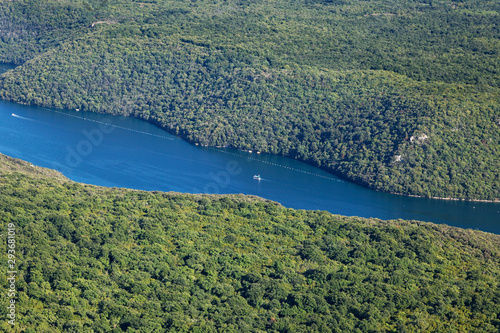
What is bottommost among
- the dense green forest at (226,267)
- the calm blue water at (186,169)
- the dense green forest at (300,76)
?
the calm blue water at (186,169)

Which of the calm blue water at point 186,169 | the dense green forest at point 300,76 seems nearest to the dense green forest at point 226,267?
the calm blue water at point 186,169

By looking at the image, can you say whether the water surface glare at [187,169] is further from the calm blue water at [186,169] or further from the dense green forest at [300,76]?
the dense green forest at [300,76]

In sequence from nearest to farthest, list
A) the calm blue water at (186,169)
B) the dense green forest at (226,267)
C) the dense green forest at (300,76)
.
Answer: the dense green forest at (226,267) < the calm blue water at (186,169) < the dense green forest at (300,76)

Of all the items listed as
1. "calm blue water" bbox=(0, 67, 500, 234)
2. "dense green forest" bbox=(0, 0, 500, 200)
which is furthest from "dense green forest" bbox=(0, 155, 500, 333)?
"dense green forest" bbox=(0, 0, 500, 200)

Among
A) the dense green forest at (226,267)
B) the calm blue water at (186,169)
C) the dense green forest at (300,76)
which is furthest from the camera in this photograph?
the dense green forest at (300,76)

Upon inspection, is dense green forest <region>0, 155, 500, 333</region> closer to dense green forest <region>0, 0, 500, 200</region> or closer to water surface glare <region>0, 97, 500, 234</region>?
water surface glare <region>0, 97, 500, 234</region>

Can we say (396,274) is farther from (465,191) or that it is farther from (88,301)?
(465,191)

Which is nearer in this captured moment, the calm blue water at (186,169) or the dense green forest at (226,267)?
the dense green forest at (226,267)
